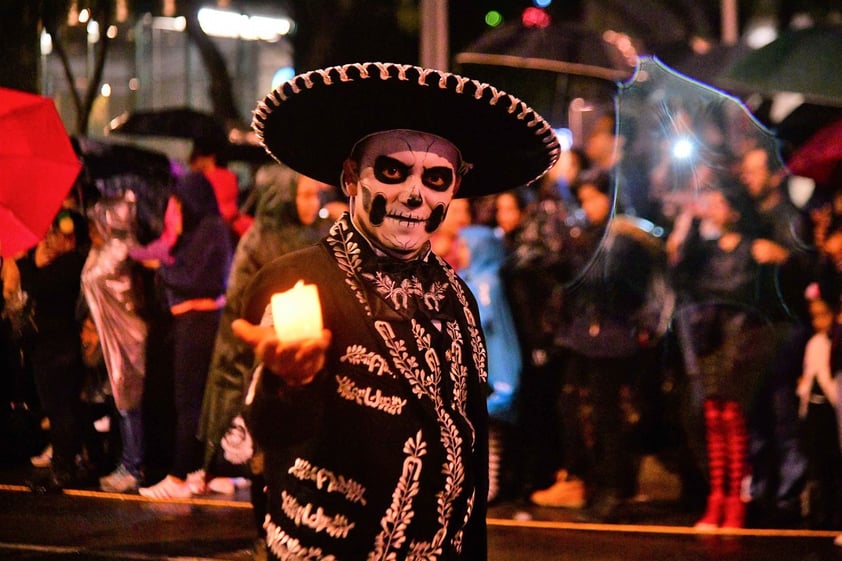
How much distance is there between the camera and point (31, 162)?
622cm

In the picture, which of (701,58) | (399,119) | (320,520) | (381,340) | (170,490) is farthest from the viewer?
(170,490)

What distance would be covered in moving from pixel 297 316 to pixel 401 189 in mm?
728

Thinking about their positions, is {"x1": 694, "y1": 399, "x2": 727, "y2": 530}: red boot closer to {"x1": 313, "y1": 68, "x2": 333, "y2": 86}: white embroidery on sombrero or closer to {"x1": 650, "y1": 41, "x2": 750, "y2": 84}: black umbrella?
{"x1": 650, "y1": 41, "x2": 750, "y2": 84}: black umbrella

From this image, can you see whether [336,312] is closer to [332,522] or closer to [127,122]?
[332,522]

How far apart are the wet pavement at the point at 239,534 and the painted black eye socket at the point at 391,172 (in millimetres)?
3788

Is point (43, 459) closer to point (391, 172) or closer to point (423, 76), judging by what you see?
point (391, 172)

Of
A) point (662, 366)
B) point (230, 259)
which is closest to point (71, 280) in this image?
point (230, 259)

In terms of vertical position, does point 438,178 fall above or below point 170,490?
above

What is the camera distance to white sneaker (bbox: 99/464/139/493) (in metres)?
8.32

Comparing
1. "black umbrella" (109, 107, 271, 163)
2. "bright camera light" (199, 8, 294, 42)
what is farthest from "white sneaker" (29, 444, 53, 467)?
"bright camera light" (199, 8, 294, 42)

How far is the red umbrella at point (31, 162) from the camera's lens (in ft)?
19.7

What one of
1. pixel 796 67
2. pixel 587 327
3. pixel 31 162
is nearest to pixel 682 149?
pixel 796 67

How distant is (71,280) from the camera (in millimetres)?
8188

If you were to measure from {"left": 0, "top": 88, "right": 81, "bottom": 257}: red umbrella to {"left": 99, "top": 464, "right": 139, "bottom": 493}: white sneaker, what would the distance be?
2.88 metres
